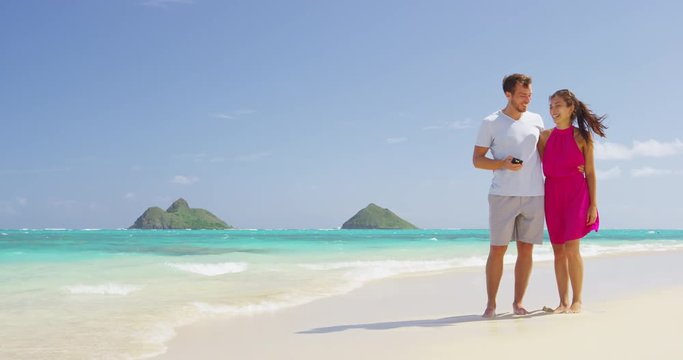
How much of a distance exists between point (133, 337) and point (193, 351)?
73 cm

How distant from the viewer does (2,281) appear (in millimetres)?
9133

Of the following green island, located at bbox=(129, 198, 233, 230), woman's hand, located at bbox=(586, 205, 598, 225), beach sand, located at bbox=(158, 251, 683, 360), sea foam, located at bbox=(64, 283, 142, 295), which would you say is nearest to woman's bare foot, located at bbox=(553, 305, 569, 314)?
beach sand, located at bbox=(158, 251, 683, 360)

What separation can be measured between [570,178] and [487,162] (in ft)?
2.07

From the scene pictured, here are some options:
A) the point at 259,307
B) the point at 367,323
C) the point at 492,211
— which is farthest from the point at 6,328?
the point at 492,211

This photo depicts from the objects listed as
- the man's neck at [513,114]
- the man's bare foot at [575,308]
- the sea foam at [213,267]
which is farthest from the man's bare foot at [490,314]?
the sea foam at [213,267]

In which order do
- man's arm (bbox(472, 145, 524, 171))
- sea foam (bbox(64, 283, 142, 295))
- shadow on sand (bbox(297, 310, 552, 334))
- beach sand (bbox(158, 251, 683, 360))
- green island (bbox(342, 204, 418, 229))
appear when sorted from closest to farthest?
1. beach sand (bbox(158, 251, 683, 360))
2. shadow on sand (bbox(297, 310, 552, 334))
3. man's arm (bbox(472, 145, 524, 171))
4. sea foam (bbox(64, 283, 142, 295))
5. green island (bbox(342, 204, 418, 229))

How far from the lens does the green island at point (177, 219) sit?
121688mm

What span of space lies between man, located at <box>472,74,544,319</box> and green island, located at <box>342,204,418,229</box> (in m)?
123

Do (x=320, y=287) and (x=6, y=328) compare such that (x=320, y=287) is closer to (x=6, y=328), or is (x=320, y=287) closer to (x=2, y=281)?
(x=6, y=328)

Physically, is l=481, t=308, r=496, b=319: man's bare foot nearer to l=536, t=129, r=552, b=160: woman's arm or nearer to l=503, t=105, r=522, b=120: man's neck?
l=536, t=129, r=552, b=160: woman's arm

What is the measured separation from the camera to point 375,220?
420 ft

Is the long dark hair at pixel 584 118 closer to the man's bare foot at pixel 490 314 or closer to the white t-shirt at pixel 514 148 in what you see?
the white t-shirt at pixel 514 148

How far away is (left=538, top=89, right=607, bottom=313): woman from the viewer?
466 cm

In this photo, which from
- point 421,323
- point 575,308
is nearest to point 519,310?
point 575,308
